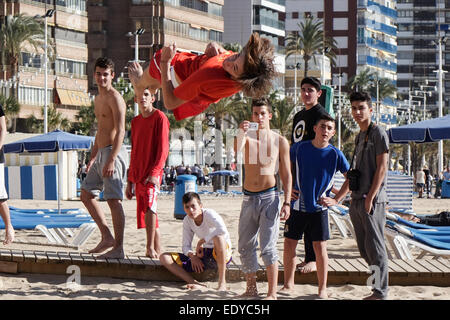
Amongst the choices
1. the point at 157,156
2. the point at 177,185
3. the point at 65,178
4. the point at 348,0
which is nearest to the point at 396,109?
the point at 348,0

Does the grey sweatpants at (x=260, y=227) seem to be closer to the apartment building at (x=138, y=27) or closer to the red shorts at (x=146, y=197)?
the red shorts at (x=146, y=197)

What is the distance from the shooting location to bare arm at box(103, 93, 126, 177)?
907 centimetres

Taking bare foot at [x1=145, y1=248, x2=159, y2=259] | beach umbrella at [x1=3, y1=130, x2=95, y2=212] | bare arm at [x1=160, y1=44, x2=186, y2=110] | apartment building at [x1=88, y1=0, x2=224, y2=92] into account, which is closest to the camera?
bare arm at [x1=160, y1=44, x2=186, y2=110]

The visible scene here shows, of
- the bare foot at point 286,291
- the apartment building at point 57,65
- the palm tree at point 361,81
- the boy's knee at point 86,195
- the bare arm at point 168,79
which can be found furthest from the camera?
the palm tree at point 361,81

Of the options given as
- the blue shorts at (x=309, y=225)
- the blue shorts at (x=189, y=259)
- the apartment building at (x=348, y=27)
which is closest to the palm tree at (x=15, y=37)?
the blue shorts at (x=189, y=259)

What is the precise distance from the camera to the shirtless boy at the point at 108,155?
29.9 ft

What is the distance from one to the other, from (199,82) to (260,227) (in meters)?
1.87

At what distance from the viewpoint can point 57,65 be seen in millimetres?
68375

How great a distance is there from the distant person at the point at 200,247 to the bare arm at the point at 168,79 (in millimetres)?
2007

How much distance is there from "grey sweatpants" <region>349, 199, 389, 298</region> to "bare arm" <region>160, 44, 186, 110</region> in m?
2.12

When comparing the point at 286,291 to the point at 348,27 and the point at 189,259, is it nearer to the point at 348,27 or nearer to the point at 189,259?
the point at 189,259


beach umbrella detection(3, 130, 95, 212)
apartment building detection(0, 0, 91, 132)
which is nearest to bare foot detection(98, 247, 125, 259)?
beach umbrella detection(3, 130, 95, 212)

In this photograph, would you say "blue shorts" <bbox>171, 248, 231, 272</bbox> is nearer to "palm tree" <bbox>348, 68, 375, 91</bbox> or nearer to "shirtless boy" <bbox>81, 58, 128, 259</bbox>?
"shirtless boy" <bbox>81, 58, 128, 259</bbox>
